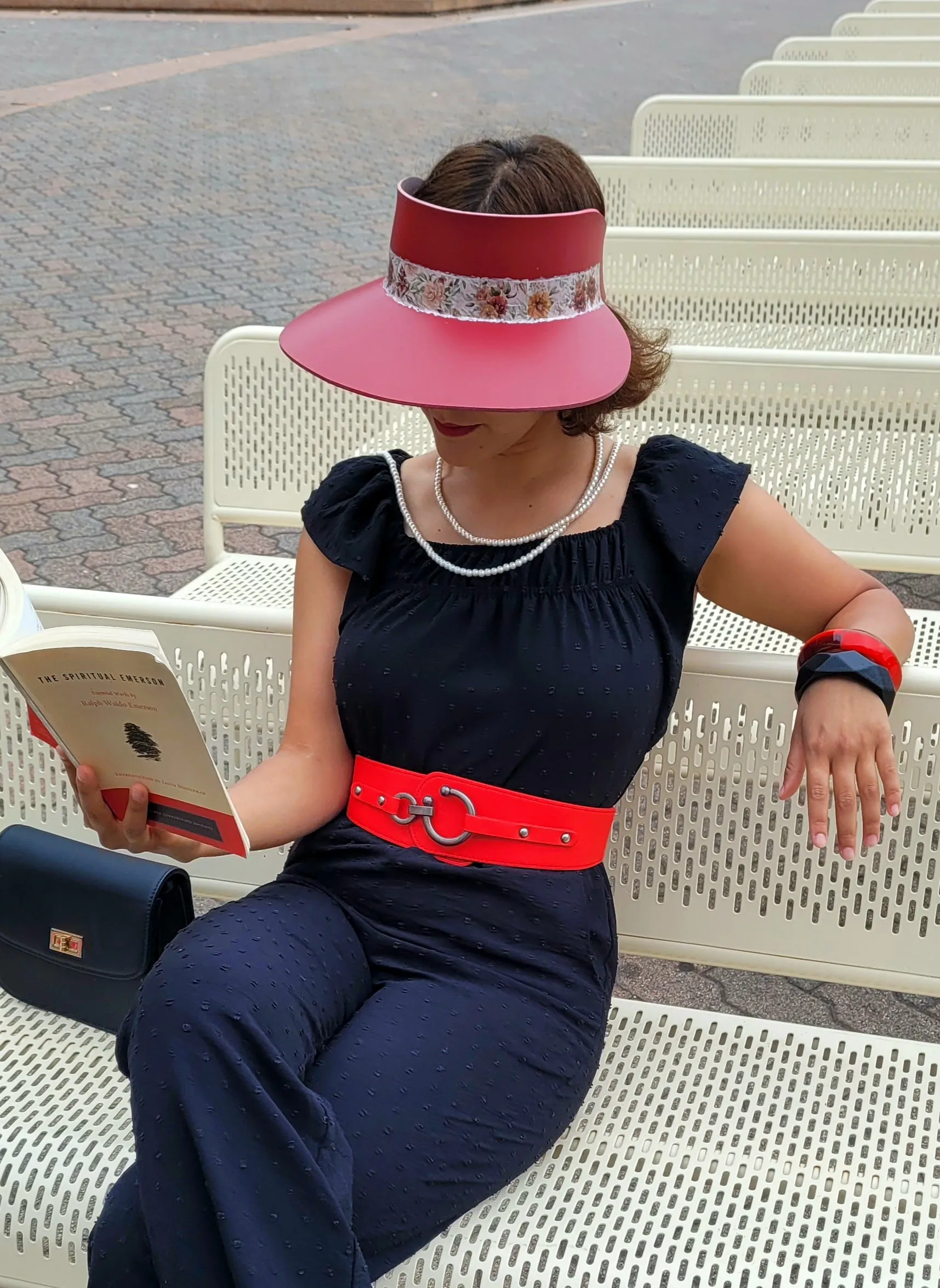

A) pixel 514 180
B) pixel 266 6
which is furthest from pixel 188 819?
pixel 266 6

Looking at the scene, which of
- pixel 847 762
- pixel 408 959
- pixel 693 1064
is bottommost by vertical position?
pixel 693 1064

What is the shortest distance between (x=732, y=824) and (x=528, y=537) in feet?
2.13

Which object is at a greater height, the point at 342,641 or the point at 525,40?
the point at 342,641

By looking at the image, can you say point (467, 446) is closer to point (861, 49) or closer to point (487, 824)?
point (487, 824)

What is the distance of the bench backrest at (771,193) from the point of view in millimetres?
4965

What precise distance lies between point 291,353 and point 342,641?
1.40 ft

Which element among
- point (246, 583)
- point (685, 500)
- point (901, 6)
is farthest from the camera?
point (901, 6)

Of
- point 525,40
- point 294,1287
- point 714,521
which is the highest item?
point 714,521

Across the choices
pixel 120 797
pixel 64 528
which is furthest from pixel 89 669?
pixel 64 528

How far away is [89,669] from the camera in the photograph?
66.3 inches

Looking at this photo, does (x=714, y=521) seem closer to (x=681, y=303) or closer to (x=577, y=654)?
(x=577, y=654)

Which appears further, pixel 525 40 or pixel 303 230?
pixel 525 40

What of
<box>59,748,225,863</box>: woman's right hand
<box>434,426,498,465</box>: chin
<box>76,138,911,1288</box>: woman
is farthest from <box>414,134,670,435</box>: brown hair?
<box>59,748,225,863</box>: woman's right hand

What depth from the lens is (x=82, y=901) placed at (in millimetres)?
2217
